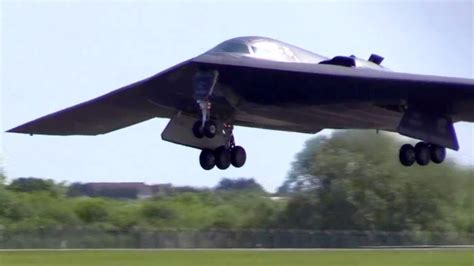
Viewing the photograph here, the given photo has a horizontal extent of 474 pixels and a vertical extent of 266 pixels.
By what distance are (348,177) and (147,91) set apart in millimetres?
27530

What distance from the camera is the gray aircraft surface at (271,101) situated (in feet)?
86.1

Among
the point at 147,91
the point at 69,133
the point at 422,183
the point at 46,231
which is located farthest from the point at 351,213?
the point at 147,91

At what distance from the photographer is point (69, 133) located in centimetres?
3244

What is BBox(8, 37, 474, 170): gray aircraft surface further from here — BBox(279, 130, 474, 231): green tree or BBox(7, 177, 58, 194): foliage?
BBox(7, 177, 58, 194): foliage

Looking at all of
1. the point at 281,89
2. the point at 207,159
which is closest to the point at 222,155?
the point at 207,159

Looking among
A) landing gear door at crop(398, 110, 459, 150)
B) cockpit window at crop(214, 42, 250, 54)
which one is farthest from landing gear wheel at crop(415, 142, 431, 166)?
cockpit window at crop(214, 42, 250, 54)

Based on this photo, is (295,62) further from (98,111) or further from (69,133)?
(69,133)

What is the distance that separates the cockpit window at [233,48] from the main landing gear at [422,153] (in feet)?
18.1

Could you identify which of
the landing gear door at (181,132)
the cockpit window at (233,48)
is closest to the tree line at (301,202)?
the landing gear door at (181,132)

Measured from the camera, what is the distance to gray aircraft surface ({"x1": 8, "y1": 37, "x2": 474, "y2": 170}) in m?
26.2

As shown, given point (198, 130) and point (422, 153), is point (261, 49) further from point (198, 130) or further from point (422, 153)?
point (422, 153)

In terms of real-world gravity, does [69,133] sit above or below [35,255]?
above

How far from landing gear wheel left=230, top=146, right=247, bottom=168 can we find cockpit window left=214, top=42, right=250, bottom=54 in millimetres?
3512

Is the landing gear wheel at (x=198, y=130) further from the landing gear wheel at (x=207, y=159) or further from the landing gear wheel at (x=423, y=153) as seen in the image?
the landing gear wheel at (x=423, y=153)
